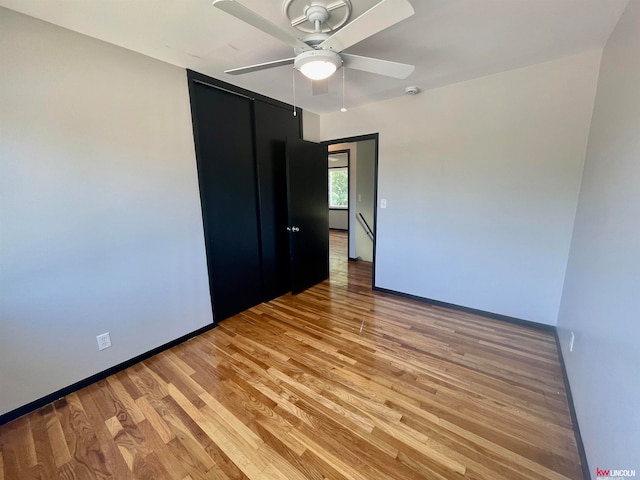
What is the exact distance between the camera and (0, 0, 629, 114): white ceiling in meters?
1.45

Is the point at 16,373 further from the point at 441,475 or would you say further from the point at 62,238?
the point at 441,475

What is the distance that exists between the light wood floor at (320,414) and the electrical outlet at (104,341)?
0.25 metres

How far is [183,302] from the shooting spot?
2373mm

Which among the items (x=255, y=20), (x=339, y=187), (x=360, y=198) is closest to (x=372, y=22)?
(x=255, y=20)

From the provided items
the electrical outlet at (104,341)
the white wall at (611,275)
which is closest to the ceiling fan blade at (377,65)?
the white wall at (611,275)

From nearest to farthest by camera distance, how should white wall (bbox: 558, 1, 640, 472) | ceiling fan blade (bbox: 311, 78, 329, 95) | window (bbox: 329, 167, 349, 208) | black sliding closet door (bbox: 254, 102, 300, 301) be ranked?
1. white wall (bbox: 558, 1, 640, 472)
2. ceiling fan blade (bbox: 311, 78, 329, 95)
3. black sliding closet door (bbox: 254, 102, 300, 301)
4. window (bbox: 329, 167, 349, 208)

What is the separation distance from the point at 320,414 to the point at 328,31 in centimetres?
237

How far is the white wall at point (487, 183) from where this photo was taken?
219 cm

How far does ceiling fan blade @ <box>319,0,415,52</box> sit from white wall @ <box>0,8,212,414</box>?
1.55 m

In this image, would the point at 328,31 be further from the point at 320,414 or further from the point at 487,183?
the point at 320,414

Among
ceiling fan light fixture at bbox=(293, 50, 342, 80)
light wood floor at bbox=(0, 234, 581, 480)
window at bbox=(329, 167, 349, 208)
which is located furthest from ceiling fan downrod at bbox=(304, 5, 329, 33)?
window at bbox=(329, 167, 349, 208)

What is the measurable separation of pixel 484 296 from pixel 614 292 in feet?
5.19

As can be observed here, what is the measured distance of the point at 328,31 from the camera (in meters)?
1.59

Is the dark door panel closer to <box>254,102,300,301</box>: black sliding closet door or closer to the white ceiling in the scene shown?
<box>254,102,300,301</box>: black sliding closet door
